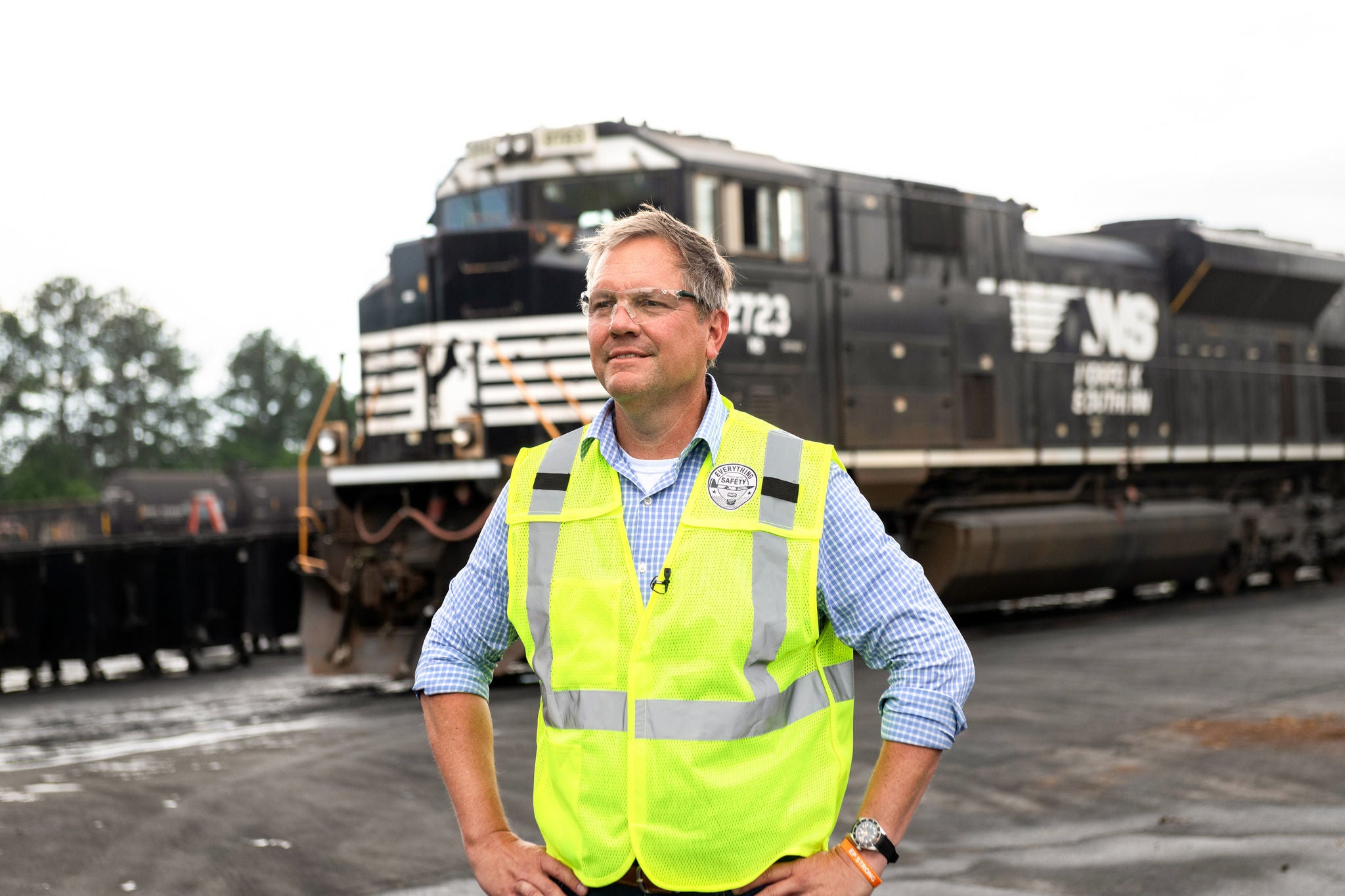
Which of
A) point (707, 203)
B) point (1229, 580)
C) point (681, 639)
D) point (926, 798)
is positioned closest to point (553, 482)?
point (681, 639)

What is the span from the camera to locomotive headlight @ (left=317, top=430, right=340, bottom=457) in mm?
11172

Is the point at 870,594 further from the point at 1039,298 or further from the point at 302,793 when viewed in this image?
the point at 1039,298

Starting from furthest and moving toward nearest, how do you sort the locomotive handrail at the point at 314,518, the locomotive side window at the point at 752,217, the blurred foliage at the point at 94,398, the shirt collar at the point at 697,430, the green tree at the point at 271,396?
1. the green tree at the point at 271,396
2. the blurred foliage at the point at 94,398
3. the locomotive handrail at the point at 314,518
4. the locomotive side window at the point at 752,217
5. the shirt collar at the point at 697,430

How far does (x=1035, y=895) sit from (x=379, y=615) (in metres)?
6.42

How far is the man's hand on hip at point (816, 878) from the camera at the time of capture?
2.23 meters

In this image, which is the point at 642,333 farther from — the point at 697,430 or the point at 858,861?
the point at 858,861

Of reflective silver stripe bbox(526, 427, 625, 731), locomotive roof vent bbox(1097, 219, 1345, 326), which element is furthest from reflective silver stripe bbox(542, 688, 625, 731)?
locomotive roof vent bbox(1097, 219, 1345, 326)

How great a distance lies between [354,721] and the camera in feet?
30.0

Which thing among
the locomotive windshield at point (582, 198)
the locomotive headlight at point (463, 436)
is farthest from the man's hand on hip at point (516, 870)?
the locomotive windshield at point (582, 198)

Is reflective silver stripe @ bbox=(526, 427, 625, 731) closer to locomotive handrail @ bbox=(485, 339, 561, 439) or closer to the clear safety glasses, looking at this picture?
the clear safety glasses

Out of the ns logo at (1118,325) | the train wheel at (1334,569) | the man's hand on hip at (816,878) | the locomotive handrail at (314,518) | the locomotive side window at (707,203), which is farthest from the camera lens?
the train wheel at (1334,569)

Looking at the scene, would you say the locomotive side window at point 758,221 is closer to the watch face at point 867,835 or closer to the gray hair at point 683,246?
the gray hair at point 683,246

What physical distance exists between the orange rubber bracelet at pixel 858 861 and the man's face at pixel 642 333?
801 millimetres

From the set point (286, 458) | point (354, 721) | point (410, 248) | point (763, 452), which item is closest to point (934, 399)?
point (410, 248)
